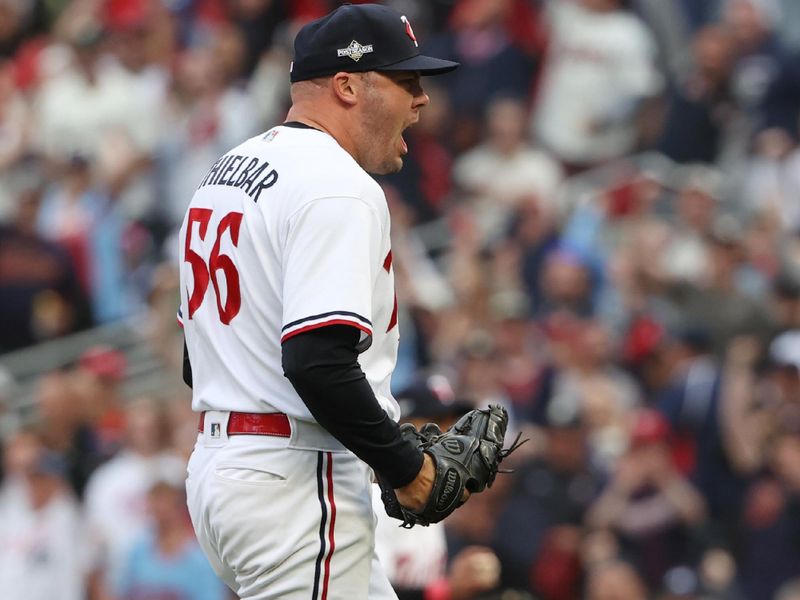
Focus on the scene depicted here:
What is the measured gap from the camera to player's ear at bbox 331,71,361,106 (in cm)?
371

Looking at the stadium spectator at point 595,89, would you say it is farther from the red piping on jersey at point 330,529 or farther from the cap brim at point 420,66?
the red piping on jersey at point 330,529

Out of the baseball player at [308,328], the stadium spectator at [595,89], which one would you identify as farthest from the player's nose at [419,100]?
the stadium spectator at [595,89]

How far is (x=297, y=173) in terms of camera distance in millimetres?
3531

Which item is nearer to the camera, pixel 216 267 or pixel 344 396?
pixel 344 396

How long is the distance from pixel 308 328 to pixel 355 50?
734 millimetres

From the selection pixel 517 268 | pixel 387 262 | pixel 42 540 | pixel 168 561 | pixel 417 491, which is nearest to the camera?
pixel 417 491

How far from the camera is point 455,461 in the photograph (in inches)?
141

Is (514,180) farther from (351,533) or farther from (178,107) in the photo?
(351,533)

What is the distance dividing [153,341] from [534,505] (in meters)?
3.58

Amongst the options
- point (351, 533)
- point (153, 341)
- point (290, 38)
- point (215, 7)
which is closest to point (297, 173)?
point (351, 533)

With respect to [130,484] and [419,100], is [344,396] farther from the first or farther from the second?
[130,484]

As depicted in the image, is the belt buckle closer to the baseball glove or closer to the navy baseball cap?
the baseball glove

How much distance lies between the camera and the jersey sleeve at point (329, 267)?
337 centimetres

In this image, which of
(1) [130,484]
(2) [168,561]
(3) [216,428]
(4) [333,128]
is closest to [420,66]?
(4) [333,128]
